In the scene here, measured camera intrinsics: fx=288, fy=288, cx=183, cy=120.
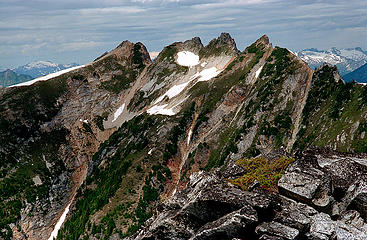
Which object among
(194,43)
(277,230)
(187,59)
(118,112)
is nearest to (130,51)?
(194,43)

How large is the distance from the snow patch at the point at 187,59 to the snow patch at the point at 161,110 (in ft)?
108

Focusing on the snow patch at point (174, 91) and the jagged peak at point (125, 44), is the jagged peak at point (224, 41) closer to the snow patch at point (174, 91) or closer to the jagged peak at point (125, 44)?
the snow patch at point (174, 91)

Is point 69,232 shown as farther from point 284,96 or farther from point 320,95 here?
point 320,95

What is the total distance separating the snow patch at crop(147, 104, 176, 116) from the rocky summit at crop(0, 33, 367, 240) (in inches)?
32.5

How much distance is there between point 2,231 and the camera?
91.9 m

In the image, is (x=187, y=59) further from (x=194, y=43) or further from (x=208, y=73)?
(x=208, y=73)

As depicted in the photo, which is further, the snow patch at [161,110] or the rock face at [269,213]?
the snow patch at [161,110]

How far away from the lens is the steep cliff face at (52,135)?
100 meters

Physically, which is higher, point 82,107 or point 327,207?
point 327,207

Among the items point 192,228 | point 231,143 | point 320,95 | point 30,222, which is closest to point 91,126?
point 30,222

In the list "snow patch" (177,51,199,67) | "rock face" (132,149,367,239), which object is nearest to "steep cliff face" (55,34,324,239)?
"snow patch" (177,51,199,67)

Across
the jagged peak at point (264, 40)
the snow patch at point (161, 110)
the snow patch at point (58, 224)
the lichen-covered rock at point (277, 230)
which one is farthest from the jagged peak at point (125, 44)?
the lichen-covered rock at point (277, 230)

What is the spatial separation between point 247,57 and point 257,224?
4206 inches

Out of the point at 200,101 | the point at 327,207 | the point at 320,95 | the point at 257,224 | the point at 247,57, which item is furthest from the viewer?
the point at 247,57
